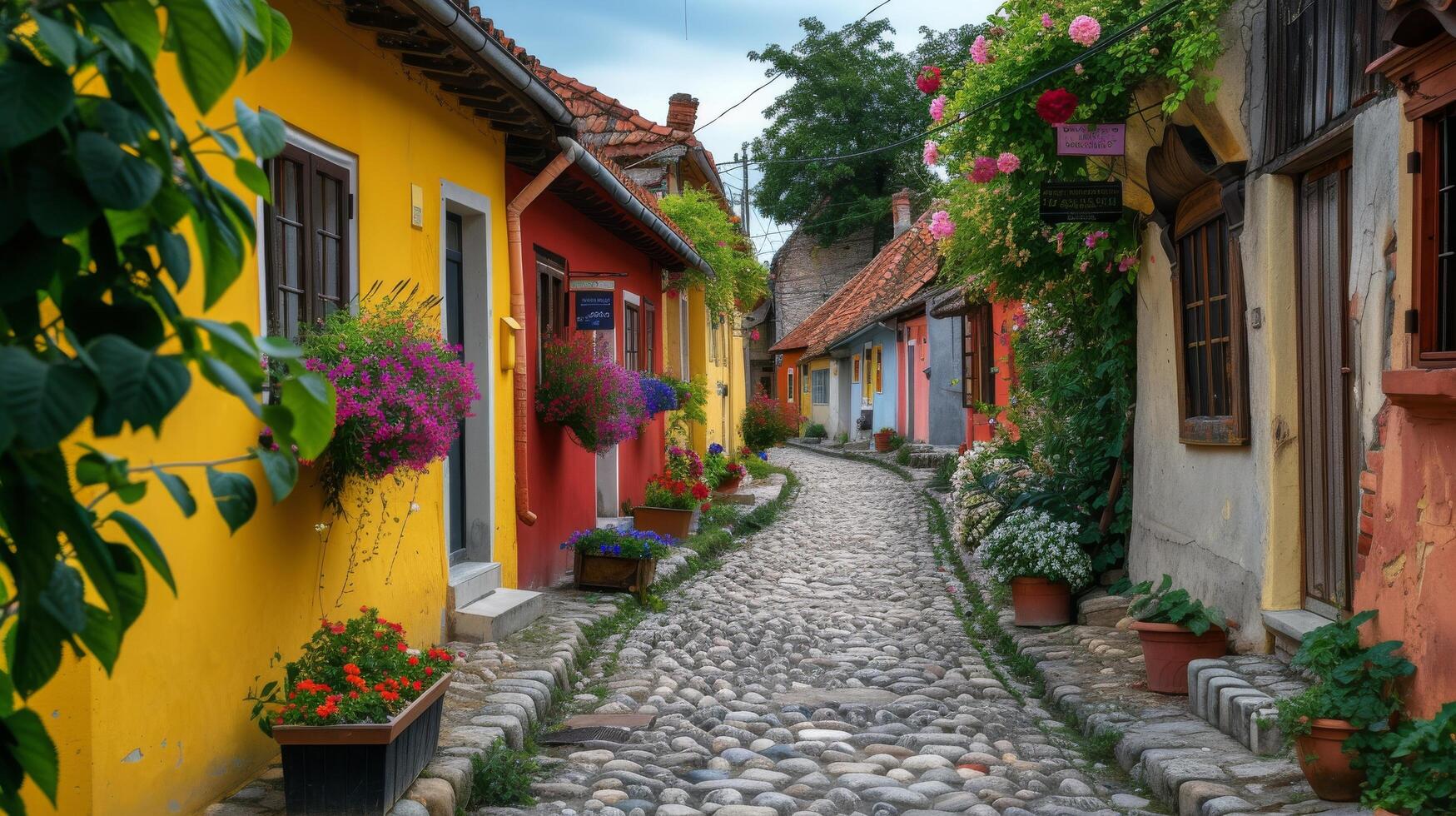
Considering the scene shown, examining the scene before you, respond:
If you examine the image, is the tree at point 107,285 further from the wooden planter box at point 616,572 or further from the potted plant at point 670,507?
the potted plant at point 670,507

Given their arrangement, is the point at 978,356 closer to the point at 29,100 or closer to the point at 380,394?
the point at 380,394

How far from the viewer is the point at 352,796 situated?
4.05 meters

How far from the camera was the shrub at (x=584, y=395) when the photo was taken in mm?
9086

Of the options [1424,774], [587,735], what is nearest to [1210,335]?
[1424,774]

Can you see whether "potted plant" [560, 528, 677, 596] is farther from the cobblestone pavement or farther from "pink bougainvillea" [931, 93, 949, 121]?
"pink bougainvillea" [931, 93, 949, 121]

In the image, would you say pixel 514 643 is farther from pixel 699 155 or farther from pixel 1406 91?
pixel 699 155

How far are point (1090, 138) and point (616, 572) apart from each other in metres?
4.41

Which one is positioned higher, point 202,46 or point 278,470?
point 202,46

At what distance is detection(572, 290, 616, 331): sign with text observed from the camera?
33.0ft

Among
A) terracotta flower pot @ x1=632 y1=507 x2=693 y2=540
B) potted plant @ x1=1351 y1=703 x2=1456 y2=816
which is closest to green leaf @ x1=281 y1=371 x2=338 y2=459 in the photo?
potted plant @ x1=1351 y1=703 x2=1456 y2=816

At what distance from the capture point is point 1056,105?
6.86 m

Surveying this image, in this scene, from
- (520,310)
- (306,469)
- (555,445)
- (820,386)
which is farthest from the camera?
(820,386)

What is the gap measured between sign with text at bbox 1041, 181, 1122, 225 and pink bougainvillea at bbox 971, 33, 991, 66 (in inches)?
34.2

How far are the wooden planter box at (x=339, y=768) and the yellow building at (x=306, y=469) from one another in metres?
0.31
